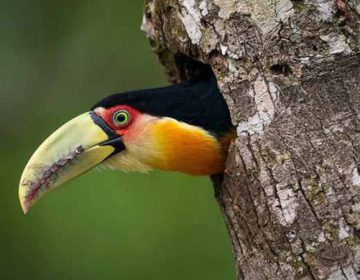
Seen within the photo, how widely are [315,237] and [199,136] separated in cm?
66

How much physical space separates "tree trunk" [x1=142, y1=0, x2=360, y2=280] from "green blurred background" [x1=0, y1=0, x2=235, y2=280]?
1.45m

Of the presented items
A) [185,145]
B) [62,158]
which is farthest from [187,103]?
[62,158]

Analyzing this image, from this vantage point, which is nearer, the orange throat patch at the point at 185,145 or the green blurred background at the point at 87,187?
the orange throat patch at the point at 185,145

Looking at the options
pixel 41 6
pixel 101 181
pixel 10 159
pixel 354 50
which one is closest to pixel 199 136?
pixel 354 50

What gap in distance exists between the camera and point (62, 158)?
3.71 m

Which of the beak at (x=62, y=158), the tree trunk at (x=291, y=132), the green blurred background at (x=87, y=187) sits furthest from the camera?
the green blurred background at (x=87, y=187)

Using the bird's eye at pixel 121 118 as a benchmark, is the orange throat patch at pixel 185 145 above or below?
below

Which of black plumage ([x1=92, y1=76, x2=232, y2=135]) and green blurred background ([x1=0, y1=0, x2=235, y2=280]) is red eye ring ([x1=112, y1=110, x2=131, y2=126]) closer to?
black plumage ([x1=92, y1=76, x2=232, y2=135])

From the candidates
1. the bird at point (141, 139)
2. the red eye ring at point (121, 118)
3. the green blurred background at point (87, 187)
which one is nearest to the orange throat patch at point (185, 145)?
the bird at point (141, 139)

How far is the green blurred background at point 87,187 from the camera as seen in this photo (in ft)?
17.6

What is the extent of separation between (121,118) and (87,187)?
1647 mm

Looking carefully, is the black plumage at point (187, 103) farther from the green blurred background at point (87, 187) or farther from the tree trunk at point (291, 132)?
the green blurred background at point (87, 187)

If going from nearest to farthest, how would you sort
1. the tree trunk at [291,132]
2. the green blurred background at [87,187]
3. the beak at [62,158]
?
1. the tree trunk at [291,132]
2. the beak at [62,158]
3. the green blurred background at [87,187]

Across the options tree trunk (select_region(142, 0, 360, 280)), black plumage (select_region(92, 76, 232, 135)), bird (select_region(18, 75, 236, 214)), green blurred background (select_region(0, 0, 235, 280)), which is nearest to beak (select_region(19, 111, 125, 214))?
bird (select_region(18, 75, 236, 214))
